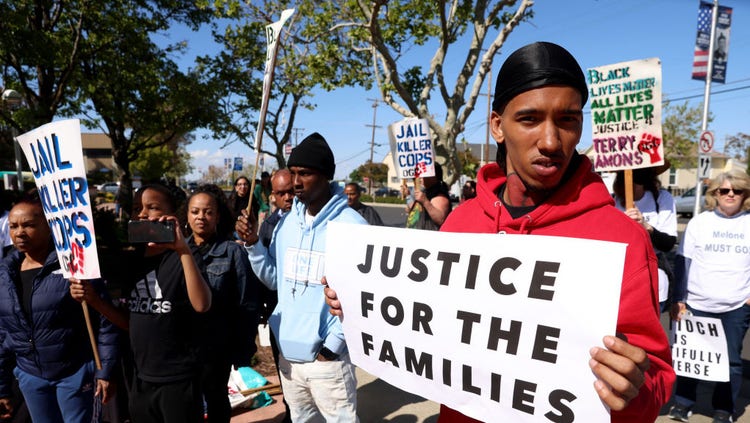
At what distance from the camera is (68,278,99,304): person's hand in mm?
2652

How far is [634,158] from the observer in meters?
3.56

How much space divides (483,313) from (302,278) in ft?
4.98

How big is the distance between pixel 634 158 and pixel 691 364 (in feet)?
6.11

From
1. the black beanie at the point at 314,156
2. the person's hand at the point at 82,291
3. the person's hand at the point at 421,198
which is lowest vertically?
the person's hand at the point at 82,291

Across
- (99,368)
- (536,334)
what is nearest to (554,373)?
(536,334)

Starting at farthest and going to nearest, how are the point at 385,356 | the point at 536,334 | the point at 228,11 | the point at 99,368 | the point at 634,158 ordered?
the point at 228,11
the point at 634,158
the point at 99,368
the point at 385,356
the point at 536,334

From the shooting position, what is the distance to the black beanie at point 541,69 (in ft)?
4.09

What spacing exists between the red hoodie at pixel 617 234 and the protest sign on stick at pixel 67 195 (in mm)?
2109

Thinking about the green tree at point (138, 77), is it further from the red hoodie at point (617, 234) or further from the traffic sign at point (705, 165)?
the traffic sign at point (705, 165)

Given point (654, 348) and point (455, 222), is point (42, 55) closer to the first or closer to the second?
point (455, 222)

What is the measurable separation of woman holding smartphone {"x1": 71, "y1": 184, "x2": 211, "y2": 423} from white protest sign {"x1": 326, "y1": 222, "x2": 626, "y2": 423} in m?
1.28

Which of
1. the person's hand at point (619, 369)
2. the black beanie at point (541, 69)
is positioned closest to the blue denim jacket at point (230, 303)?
the black beanie at point (541, 69)

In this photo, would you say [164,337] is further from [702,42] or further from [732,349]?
[702,42]

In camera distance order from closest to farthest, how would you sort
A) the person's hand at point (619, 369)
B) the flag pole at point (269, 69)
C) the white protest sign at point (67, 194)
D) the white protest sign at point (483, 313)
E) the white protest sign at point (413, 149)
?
the person's hand at point (619, 369)
the white protest sign at point (483, 313)
the white protest sign at point (67, 194)
the flag pole at point (269, 69)
the white protest sign at point (413, 149)
